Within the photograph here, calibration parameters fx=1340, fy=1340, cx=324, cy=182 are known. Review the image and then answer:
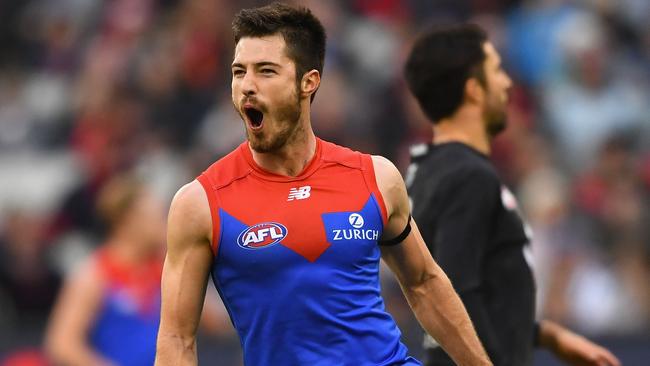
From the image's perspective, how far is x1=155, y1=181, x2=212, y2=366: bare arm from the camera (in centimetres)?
443

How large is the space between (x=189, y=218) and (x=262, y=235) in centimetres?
25

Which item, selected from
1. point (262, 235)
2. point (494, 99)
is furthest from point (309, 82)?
point (494, 99)

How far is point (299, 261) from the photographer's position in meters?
4.51

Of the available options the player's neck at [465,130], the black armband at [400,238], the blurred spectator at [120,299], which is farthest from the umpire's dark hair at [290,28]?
the blurred spectator at [120,299]

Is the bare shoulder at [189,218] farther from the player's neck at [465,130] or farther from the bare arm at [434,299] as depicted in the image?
the player's neck at [465,130]

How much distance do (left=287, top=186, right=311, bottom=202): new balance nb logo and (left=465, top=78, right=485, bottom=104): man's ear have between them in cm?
156

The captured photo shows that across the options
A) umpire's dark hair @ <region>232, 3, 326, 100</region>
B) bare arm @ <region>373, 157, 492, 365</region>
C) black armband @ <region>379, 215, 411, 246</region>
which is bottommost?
bare arm @ <region>373, 157, 492, 365</region>

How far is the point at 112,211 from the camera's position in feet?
27.3

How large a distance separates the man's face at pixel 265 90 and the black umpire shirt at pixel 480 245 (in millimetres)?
1133

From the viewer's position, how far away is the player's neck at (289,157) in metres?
4.69

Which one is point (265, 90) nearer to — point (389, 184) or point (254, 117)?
point (254, 117)

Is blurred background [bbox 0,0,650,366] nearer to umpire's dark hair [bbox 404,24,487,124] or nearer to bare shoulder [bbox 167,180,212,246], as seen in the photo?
umpire's dark hair [bbox 404,24,487,124]

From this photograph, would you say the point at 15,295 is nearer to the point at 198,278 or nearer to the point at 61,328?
the point at 61,328

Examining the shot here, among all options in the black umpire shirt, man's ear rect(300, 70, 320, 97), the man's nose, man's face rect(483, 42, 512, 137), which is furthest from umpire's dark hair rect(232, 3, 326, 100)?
man's face rect(483, 42, 512, 137)
